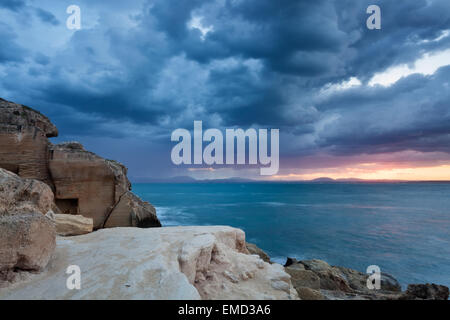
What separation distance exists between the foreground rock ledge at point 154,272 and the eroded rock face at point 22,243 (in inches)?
8.4

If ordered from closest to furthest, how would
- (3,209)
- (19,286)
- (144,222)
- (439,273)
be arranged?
(19,286)
(3,209)
(144,222)
(439,273)

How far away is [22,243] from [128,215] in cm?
768

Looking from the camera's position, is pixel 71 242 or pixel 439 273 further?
pixel 439 273

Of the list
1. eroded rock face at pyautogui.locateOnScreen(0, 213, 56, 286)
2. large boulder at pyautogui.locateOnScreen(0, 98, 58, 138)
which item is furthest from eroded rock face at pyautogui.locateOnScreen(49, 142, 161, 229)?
eroded rock face at pyautogui.locateOnScreen(0, 213, 56, 286)

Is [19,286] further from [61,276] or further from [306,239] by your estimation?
[306,239]

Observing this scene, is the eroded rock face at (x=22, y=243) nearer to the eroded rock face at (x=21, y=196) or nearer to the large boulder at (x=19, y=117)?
the eroded rock face at (x=21, y=196)

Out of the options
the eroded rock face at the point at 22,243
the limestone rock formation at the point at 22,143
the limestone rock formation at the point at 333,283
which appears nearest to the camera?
the eroded rock face at the point at 22,243

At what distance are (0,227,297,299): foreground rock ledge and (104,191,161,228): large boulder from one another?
5441mm

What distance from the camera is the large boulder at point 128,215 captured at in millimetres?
10836

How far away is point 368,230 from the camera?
30.7 m

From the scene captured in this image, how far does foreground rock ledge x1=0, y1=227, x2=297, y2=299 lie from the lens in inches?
127

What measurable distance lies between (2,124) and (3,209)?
23.6 feet

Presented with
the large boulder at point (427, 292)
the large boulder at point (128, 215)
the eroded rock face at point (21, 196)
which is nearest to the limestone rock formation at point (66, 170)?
the large boulder at point (128, 215)
